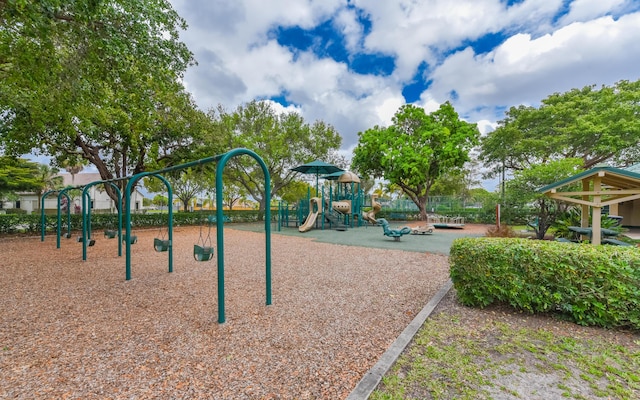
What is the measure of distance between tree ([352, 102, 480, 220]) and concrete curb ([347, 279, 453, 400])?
1582 cm

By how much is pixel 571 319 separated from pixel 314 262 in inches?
182

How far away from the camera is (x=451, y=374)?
2205 mm

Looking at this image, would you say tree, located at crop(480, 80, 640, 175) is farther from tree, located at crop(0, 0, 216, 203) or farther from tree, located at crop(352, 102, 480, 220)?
tree, located at crop(0, 0, 216, 203)

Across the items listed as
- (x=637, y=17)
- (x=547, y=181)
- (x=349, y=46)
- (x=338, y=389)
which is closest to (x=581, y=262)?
(x=338, y=389)

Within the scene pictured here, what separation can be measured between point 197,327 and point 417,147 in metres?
18.8

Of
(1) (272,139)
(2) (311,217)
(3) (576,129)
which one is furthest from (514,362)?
(3) (576,129)

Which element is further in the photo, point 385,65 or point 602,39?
point 385,65

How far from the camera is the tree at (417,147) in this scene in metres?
18.3

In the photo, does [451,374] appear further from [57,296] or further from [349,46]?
[349,46]

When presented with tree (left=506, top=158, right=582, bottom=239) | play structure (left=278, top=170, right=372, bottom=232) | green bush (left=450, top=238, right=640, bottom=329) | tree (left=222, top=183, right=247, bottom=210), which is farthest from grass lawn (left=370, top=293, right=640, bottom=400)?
tree (left=222, top=183, right=247, bottom=210)

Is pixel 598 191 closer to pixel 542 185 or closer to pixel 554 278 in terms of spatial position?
pixel 554 278

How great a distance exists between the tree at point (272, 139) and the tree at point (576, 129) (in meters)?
13.9

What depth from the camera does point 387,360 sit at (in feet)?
7.84

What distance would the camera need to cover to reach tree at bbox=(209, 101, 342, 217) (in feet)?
63.4
